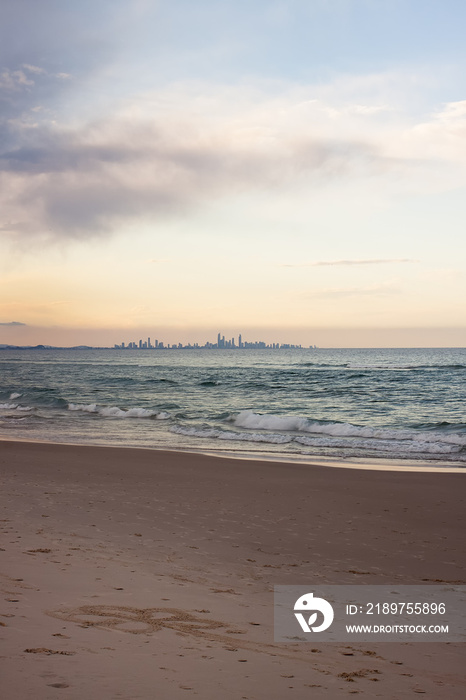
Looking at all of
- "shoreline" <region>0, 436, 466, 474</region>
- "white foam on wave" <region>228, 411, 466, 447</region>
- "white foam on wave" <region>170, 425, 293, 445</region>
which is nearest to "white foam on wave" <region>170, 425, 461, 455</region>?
"white foam on wave" <region>170, 425, 293, 445</region>

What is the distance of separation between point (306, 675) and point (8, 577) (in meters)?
3.08

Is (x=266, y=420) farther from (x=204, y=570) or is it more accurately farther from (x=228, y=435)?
(x=204, y=570)

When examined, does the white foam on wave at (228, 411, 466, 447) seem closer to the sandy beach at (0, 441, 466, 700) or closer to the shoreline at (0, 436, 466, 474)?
the shoreline at (0, 436, 466, 474)

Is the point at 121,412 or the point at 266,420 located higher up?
the point at 266,420

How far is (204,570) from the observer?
6.19m

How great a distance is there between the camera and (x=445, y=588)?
5996 millimetres

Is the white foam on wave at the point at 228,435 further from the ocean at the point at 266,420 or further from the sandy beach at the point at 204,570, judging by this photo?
the sandy beach at the point at 204,570

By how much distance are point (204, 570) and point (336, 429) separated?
632 inches

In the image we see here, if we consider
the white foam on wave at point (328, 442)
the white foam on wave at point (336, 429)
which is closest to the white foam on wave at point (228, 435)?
the white foam on wave at point (328, 442)

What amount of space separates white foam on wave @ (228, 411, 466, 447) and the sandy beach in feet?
21.7

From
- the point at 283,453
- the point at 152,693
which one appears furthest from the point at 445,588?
the point at 283,453

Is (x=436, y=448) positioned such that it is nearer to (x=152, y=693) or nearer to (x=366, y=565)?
(x=366, y=565)

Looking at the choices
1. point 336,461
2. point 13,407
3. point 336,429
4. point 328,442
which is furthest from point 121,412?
point 336,461

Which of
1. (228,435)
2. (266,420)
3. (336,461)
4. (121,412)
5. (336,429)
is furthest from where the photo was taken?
(121,412)
